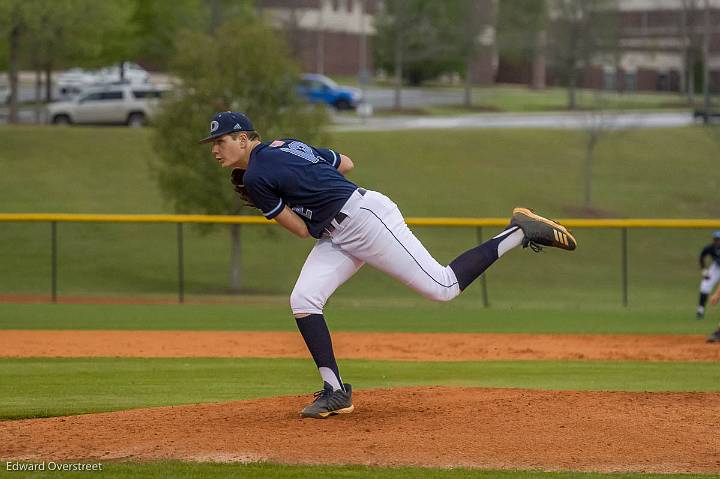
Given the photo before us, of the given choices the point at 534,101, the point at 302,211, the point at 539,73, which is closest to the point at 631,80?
the point at 539,73

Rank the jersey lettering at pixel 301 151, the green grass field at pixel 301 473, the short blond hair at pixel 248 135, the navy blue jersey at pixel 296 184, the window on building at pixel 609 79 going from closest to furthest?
the green grass field at pixel 301 473 < the navy blue jersey at pixel 296 184 < the short blond hair at pixel 248 135 < the jersey lettering at pixel 301 151 < the window on building at pixel 609 79

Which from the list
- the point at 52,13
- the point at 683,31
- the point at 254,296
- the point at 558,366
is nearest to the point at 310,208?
the point at 558,366

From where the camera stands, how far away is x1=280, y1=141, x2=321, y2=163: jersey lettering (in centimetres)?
700

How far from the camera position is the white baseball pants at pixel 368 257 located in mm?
6980

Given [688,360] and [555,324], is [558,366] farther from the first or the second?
[555,324]

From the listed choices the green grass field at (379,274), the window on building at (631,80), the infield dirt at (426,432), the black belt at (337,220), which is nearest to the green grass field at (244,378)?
the green grass field at (379,274)

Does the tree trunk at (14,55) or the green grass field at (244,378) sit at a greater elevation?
the tree trunk at (14,55)

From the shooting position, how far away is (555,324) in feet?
56.2

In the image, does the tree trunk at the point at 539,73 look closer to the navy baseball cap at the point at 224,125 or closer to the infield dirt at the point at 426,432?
the infield dirt at the point at 426,432

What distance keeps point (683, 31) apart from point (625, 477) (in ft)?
196

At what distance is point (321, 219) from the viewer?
7004 mm

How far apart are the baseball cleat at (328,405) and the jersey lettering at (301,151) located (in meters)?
1.41

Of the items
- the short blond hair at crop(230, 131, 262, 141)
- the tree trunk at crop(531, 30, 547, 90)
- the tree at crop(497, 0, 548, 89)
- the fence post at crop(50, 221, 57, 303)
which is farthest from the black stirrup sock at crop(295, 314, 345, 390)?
the tree trunk at crop(531, 30, 547, 90)

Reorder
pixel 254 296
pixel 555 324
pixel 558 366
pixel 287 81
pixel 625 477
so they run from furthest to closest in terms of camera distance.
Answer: pixel 287 81, pixel 254 296, pixel 555 324, pixel 558 366, pixel 625 477
